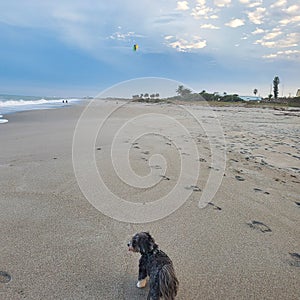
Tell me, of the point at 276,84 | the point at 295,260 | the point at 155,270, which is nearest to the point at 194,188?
the point at 295,260

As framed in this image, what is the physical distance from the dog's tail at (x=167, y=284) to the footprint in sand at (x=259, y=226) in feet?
5.21

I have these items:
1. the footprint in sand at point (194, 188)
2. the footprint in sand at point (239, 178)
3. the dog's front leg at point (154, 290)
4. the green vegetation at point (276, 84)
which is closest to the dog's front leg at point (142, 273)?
the dog's front leg at point (154, 290)

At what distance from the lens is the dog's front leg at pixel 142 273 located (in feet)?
6.36

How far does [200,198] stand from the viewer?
3.72m

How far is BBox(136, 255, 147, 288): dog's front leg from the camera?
1.94 meters

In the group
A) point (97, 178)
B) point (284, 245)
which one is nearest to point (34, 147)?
point (97, 178)

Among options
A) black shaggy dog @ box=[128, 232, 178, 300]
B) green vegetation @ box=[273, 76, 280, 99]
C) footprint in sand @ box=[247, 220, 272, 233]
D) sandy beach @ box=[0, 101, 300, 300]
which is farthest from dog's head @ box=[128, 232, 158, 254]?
green vegetation @ box=[273, 76, 280, 99]

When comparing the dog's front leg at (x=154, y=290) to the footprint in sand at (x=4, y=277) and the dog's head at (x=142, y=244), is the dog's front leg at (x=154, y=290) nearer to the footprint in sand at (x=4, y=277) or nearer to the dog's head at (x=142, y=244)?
the dog's head at (x=142, y=244)

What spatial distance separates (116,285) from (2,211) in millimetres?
1872

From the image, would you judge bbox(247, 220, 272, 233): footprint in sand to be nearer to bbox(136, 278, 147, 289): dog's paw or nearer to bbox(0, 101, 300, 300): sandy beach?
bbox(0, 101, 300, 300): sandy beach

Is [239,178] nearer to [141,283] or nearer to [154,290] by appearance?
[141,283]

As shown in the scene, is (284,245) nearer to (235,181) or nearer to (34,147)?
(235,181)

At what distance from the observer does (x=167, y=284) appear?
170cm

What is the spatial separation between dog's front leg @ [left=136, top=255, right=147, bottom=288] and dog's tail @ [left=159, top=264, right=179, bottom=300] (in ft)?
0.78
